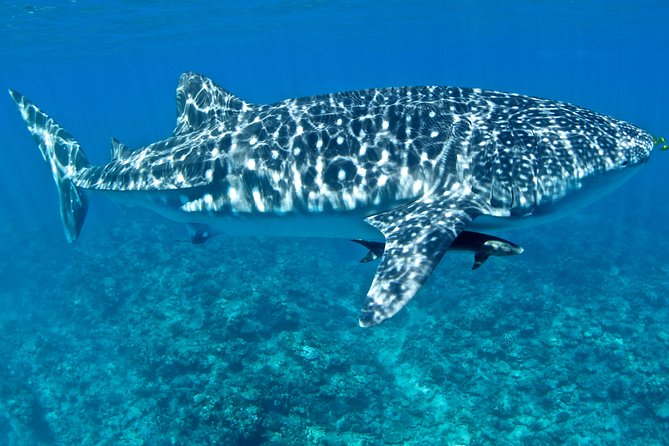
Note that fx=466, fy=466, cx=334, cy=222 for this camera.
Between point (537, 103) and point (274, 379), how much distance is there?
8.57 metres

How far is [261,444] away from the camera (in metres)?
10.2

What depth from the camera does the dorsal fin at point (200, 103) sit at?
8.52 meters

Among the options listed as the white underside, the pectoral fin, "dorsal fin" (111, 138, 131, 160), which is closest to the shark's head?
the white underside

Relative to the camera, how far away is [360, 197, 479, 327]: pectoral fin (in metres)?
5.02

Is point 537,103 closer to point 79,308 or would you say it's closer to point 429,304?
point 429,304

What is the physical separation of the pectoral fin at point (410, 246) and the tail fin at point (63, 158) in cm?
774

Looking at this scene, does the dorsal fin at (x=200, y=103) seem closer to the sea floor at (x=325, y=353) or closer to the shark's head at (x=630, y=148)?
the shark's head at (x=630, y=148)

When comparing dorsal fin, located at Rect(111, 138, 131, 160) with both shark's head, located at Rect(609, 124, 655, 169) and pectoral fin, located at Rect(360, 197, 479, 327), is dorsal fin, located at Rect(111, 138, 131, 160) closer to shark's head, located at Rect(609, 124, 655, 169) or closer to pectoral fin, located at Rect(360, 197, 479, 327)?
pectoral fin, located at Rect(360, 197, 479, 327)

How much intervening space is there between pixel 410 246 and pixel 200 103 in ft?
17.6

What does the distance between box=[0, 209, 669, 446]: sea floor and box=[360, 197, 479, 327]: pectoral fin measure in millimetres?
6595

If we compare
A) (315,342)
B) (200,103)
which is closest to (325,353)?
(315,342)

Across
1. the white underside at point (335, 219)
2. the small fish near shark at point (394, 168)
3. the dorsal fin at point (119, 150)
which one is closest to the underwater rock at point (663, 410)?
the white underside at point (335, 219)

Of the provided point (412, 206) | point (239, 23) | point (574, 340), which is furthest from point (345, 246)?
point (239, 23)

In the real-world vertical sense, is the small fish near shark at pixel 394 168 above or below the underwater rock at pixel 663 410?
above
